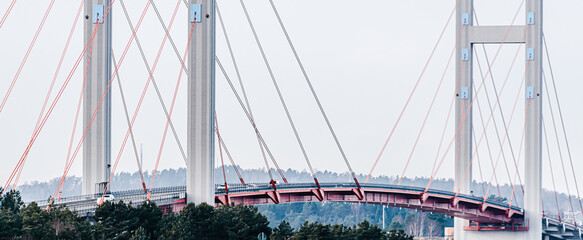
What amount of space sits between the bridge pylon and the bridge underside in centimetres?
155

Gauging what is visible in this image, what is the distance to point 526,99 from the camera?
9919 cm

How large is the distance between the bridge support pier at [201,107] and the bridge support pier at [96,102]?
16.3 ft

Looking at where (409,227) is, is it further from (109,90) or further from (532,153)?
(109,90)

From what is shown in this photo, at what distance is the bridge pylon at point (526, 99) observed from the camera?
323 ft

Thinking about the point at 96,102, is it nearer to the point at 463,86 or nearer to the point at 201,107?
the point at 201,107

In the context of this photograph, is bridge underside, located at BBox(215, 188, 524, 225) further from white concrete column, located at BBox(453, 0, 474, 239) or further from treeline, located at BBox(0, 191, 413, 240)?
white concrete column, located at BBox(453, 0, 474, 239)

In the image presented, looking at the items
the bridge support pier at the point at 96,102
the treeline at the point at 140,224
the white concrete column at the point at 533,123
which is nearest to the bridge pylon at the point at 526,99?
the white concrete column at the point at 533,123

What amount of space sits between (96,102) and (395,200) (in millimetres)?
31125

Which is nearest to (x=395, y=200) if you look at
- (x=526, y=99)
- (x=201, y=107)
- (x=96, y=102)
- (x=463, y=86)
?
(x=463, y=86)

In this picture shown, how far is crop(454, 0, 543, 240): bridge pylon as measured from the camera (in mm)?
98375

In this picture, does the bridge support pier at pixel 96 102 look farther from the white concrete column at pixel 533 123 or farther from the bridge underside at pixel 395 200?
the white concrete column at pixel 533 123

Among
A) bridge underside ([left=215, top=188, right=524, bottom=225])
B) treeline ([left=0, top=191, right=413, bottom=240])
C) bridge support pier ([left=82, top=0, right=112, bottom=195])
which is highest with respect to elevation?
bridge support pier ([left=82, top=0, right=112, bottom=195])

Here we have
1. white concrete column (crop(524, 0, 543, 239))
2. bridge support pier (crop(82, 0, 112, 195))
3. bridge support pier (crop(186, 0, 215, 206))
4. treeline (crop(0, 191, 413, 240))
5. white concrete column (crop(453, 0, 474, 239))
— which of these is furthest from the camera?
white concrete column (crop(453, 0, 474, 239))

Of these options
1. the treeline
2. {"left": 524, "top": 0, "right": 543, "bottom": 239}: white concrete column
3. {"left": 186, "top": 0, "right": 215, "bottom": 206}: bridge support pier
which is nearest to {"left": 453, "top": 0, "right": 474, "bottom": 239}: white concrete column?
{"left": 524, "top": 0, "right": 543, "bottom": 239}: white concrete column
